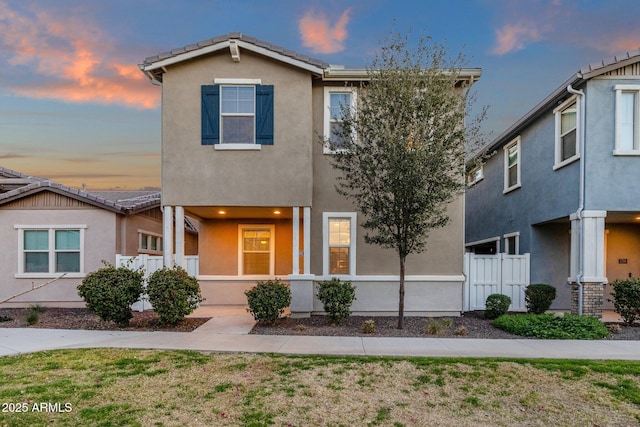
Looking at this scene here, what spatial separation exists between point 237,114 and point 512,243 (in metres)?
11.3

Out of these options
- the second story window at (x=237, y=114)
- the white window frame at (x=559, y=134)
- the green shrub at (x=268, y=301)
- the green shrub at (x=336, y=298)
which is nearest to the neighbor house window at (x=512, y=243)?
the white window frame at (x=559, y=134)

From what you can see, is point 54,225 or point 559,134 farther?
point 54,225

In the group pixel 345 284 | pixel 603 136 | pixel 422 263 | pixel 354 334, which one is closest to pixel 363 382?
pixel 354 334

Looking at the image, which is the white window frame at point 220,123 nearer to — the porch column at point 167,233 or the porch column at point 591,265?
the porch column at point 167,233

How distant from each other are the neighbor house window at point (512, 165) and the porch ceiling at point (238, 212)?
855 cm

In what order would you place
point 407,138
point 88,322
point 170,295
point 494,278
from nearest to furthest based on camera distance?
point 407,138
point 170,295
point 88,322
point 494,278

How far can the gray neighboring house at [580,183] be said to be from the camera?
34.9ft

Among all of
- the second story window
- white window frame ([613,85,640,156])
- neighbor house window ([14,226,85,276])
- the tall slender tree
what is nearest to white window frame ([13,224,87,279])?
neighbor house window ([14,226,85,276])

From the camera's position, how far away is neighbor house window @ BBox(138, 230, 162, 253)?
48.4 feet

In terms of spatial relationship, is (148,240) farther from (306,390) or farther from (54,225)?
(306,390)

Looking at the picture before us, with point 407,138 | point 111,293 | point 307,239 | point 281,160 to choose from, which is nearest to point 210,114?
point 281,160

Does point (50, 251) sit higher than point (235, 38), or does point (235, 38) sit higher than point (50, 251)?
point (235, 38)

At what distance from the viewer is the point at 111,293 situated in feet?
30.7

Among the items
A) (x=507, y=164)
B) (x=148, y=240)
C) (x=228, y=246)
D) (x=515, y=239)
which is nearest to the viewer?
(x=228, y=246)
